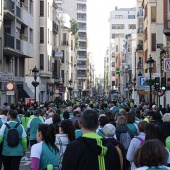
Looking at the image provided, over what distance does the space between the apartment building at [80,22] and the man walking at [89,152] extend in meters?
132

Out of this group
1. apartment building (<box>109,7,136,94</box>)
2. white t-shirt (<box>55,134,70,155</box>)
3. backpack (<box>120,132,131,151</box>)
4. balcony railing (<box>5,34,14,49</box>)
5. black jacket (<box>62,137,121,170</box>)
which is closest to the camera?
black jacket (<box>62,137,121,170</box>)

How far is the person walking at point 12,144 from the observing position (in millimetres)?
9875

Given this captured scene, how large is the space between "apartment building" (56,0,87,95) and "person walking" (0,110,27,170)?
5011 inches

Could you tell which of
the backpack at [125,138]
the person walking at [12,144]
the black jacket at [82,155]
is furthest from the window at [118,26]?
the black jacket at [82,155]

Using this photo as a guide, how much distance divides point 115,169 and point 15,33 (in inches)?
1257

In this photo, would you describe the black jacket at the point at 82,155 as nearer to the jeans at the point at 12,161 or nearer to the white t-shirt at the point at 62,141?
the white t-shirt at the point at 62,141

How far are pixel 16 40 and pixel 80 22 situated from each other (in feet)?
350

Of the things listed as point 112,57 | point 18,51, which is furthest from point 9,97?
point 112,57

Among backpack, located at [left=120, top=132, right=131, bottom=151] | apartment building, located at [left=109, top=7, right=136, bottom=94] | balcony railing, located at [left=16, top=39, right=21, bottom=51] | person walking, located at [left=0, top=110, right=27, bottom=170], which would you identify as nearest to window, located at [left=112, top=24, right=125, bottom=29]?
apartment building, located at [left=109, top=7, right=136, bottom=94]

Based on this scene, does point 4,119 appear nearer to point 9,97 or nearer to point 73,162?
point 73,162

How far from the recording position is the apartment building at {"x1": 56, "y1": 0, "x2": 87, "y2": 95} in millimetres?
137250

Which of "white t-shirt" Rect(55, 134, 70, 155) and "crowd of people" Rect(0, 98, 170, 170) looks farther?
"white t-shirt" Rect(55, 134, 70, 155)

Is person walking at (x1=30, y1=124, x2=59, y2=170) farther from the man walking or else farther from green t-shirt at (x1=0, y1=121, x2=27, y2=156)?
green t-shirt at (x1=0, y1=121, x2=27, y2=156)

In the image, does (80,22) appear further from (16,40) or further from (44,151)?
(44,151)
